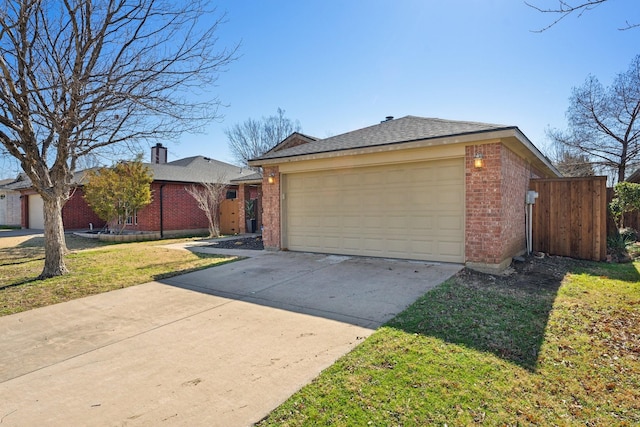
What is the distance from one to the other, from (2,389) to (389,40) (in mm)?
9682

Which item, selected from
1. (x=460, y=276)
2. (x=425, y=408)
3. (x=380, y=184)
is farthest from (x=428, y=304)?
(x=380, y=184)

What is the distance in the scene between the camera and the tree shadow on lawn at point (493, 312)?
3.72 meters

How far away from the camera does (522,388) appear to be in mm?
2875

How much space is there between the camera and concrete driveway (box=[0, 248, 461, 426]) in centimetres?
271

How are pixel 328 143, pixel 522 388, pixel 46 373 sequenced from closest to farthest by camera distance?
pixel 522 388
pixel 46 373
pixel 328 143

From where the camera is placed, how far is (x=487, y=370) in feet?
10.3

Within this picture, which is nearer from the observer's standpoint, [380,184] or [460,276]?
[460,276]

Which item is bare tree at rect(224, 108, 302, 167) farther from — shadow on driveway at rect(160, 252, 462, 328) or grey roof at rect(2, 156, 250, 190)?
shadow on driveway at rect(160, 252, 462, 328)

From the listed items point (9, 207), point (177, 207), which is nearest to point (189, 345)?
point (177, 207)

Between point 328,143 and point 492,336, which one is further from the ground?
point 328,143

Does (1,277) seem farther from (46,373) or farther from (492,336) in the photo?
(492,336)

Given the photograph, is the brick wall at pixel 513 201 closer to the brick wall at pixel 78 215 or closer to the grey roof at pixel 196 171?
the grey roof at pixel 196 171

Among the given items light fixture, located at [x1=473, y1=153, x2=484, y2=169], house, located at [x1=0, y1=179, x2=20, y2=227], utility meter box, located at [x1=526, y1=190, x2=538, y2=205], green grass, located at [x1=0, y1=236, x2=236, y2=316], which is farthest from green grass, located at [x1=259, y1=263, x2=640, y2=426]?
house, located at [x1=0, y1=179, x2=20, y2=227]

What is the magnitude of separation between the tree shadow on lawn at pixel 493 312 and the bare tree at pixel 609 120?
17325 millimetres
